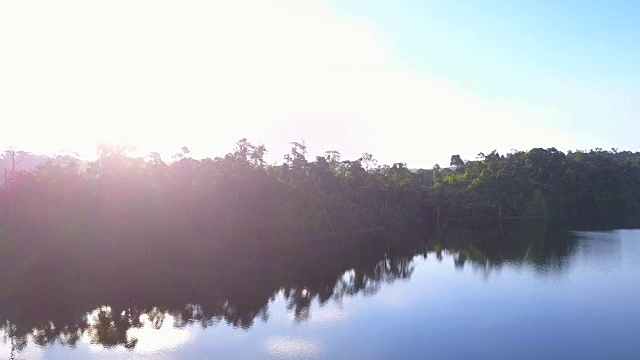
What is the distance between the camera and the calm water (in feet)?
49.3

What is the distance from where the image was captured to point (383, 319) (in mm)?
18625

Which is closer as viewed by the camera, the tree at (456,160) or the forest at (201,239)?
the forest at (201,239)

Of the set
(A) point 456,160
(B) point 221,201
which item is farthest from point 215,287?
(A) point 456,160

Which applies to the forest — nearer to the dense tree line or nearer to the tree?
the dense tree line

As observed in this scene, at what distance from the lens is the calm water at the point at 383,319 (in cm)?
1502

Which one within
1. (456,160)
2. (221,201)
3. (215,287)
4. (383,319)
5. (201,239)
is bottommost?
(383,319)

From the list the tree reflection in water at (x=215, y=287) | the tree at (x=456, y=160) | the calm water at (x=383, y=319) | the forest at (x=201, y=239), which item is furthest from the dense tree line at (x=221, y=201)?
the tree at (x=456, y=160)

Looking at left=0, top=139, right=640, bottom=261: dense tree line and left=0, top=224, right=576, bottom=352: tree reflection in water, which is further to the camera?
left=0, top=139, right=640, bottom=261: dense tree line

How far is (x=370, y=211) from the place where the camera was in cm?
A: 5222

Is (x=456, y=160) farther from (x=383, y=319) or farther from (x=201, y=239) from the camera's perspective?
(x=383, y=319)

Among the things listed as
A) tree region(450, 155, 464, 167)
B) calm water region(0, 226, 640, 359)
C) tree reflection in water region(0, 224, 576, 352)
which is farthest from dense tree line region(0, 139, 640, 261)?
tree region(450, 155, 464, 167)

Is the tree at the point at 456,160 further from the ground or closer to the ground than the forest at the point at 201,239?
further from the ground

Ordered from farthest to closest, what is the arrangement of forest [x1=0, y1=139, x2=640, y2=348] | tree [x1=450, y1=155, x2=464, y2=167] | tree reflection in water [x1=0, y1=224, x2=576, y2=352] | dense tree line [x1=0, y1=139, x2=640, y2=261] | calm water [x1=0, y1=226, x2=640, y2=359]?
tree [x1=450, y1=155, x2=464, y2=167]
dense tree line [x1=0, y1=139, x2=640, y2=261]
forest [x1=0, y1=139, x2=640, y2=348]
tree reflection in water [x1=0, y1=224, x2=576, y2=352]
calm water [x1=0, y1=226, x2=640, y2=359]

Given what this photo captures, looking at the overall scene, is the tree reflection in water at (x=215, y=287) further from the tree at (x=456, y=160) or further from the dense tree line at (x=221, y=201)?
the tree at (x=456, y=160)
